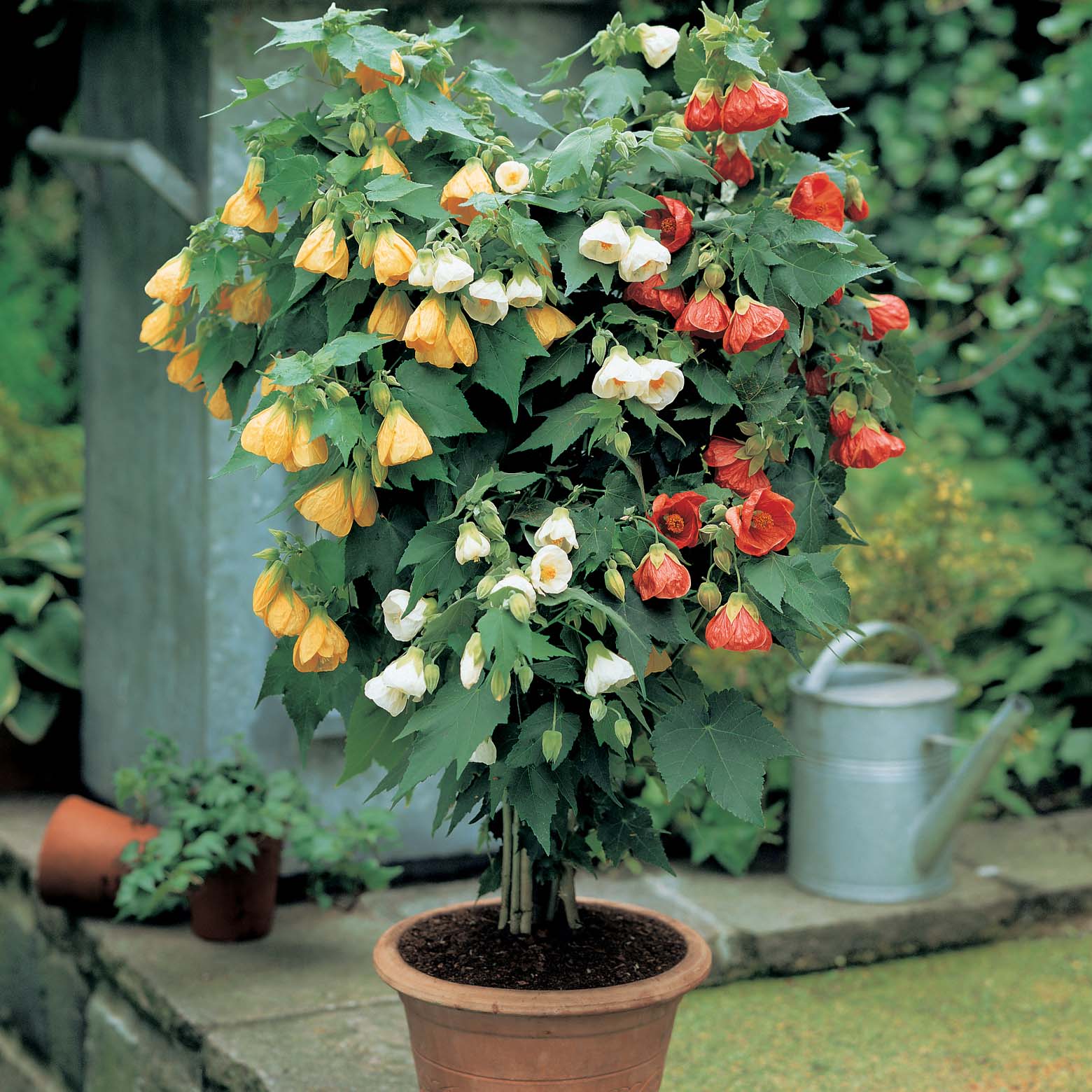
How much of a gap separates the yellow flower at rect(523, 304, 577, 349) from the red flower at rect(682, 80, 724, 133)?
28 cm

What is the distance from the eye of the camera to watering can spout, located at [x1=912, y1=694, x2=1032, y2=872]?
3080 millimetres

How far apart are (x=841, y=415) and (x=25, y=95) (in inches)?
135

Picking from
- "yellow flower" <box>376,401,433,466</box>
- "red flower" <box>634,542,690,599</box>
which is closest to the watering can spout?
"red flower" <box>634,542,690,599</box>

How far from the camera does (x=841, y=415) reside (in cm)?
178


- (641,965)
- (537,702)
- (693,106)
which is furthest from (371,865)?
(693,106)

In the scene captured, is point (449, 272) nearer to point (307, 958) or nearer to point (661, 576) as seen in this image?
point (661, 576)

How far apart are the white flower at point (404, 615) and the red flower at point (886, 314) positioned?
0.70 meters

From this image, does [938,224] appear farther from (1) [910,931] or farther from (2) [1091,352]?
(1) [910,931]

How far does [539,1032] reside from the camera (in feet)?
6.04

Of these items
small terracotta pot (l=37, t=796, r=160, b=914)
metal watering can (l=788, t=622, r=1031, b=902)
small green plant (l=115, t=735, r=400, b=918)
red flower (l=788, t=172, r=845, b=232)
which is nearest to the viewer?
red flower (l=788, t=172, r=845, b=232)

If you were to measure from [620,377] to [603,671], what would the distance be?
0.33 m

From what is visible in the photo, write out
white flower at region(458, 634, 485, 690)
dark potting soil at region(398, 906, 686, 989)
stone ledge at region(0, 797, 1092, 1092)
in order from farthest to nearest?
stone ledge at region(0, 797, 1092, 1092)
dark potting soil at region(398, 906, 686, 989)
white flower at region(458, 634, 485, 690)

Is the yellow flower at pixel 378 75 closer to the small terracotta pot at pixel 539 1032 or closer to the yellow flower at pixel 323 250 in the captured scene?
the yellow flower at pixel 323 250

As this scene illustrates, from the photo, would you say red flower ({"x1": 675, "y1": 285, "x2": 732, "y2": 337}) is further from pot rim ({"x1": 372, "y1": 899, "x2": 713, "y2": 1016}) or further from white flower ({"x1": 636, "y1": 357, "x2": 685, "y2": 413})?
pot rim ({"x1": 372, "y1": 899, "x2": 713, "y2": 1016})
